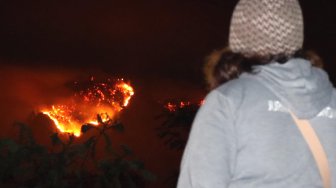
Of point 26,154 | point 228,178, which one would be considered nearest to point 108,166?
point 26,154

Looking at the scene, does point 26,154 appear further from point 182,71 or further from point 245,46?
point 182,71

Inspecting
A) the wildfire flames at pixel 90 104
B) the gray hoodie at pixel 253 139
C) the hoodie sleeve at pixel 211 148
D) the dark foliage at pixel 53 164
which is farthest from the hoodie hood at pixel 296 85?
the wildfire flames at pixel 90 104

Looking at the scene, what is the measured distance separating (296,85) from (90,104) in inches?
359

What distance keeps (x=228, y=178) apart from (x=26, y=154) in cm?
101

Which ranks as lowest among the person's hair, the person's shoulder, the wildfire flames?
the person's shoulder

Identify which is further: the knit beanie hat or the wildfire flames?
the wildfire flames

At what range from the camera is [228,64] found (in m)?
1.48

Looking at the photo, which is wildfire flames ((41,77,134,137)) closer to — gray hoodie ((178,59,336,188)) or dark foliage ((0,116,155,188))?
dark foliage ((0,116,155,188))

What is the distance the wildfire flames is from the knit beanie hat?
852cm

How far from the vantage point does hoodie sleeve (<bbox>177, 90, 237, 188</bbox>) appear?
1300mm

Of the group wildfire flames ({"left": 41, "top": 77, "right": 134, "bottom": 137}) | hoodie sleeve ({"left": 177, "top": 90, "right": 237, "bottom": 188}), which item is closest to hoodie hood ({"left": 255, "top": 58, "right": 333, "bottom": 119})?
hoodie sleeve ({"left": 177, "top": 90, "right": 237, "bottom": 188})

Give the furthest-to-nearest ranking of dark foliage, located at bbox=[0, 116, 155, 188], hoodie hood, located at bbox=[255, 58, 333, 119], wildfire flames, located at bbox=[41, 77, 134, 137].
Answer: wildfire flames, located at bbox=[41, 77, 134, 137] < dark foliage, located at bbox=[0, 116, 155, 188] < hoodie hood, located at bbox=[255, 58, 333, 119]

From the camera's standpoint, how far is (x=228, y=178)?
133cm

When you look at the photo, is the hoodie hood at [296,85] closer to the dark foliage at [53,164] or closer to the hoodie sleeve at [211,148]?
the hoodie sleeve at [211,148]
